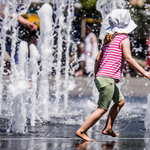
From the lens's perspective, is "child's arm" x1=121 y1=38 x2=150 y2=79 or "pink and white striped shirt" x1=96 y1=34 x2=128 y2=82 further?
"pink and white striped shirt" x1=96 y1=34 x2=128 y2=82

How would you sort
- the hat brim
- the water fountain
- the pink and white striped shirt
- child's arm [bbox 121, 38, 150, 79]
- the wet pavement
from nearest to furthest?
the wet pavement < child's arm [bbox 121, 38, 150, 79] < the pink and white striped shirt < the hat brim < the water fountain

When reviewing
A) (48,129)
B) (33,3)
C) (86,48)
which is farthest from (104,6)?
(33,3)

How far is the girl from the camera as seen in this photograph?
164 inches

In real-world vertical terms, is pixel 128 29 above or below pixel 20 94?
above

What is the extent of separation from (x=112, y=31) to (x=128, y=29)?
0.16 metres

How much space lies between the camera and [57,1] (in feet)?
30.3

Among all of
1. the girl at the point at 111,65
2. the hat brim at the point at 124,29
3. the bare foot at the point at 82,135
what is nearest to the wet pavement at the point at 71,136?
the bare foot at the point at 82,135

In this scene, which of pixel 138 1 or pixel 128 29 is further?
pixel 138 1

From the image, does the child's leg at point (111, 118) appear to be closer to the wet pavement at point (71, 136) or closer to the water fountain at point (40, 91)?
the wet pavement at point (71, 136)

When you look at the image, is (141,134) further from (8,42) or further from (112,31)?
(8,42)

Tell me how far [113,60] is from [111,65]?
0.18 ft

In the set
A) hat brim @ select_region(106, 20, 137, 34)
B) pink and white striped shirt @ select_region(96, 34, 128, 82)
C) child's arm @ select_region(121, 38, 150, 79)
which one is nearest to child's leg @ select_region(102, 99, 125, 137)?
pink and white striped shirt @ select_region(96, 34, 128, 82)

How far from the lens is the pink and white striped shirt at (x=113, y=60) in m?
4.18

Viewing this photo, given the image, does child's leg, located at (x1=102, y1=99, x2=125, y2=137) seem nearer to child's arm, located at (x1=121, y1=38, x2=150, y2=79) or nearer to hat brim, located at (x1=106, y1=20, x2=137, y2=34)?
child's arm, located at (x1=121, y1=38, x2=150, y2=79)
